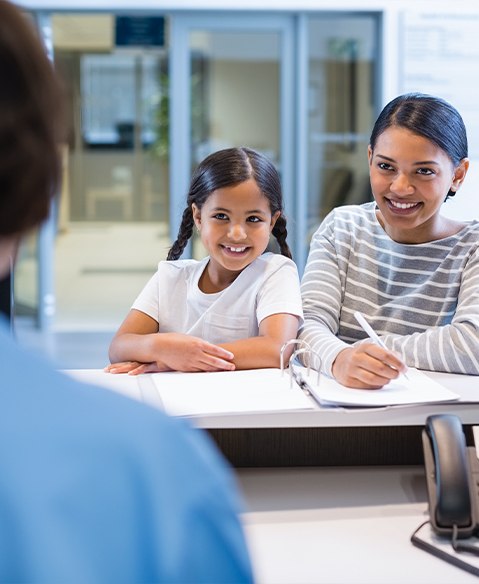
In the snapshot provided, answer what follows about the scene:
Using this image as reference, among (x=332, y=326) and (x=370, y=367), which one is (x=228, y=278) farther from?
(x=370, y=367)

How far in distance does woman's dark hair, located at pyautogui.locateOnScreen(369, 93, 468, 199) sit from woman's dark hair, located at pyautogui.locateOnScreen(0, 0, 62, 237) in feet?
4.52

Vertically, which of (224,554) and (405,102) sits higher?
(405,102)

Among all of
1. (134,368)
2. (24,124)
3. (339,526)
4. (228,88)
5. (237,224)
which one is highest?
(228,88)

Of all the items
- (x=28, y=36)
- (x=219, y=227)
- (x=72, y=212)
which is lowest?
(x=72, y=212)

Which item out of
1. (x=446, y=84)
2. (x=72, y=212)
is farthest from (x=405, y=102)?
(x=72, y=212)

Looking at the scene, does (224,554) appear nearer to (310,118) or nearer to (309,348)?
(309,348)

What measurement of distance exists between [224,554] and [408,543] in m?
0.86

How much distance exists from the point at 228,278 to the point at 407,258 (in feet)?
1.22

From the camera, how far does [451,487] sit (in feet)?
3.86

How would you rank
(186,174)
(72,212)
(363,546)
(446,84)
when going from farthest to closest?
1. (72,212)
2. (186,174)
3. (446,84)
4. (363,546)

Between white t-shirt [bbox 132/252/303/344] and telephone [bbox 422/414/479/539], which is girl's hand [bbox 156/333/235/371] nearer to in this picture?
white t-shirt [bbox 132/252/303/344]

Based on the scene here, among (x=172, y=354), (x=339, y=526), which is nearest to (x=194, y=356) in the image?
(x=172, y=354)

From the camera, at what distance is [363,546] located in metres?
1.21

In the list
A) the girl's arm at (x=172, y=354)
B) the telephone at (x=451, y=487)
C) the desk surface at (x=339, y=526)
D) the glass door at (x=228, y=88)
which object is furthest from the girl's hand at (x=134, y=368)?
the glass door at (x=228, y=88)
